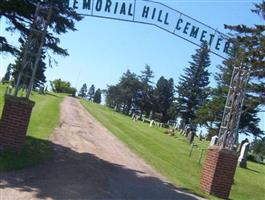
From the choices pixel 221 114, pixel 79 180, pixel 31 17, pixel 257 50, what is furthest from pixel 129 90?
pixel 79 180

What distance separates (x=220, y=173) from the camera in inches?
686

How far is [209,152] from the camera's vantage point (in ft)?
58.6

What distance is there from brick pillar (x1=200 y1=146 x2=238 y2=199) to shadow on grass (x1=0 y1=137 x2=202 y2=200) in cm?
191

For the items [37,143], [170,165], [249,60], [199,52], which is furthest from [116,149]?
[199,52]

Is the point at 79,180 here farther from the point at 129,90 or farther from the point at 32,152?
the point at 129,90

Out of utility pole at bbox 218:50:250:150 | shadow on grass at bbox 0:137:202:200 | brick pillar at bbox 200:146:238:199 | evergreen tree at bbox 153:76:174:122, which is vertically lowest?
shadow on grass at bbox 0:137:202:200

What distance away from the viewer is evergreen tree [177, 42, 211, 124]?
8219cm

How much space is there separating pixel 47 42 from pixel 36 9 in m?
2.72

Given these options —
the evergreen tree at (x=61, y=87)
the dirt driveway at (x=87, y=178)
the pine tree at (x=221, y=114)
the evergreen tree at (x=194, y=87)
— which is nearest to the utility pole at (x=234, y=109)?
the dirt driveway at (x=87, y=178)

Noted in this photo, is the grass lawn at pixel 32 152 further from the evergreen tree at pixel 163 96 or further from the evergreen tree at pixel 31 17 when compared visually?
the evergreen tree at pixel 163 96

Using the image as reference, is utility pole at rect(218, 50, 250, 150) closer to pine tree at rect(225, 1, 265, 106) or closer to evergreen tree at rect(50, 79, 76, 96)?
pine tree at rect(225, 1, 265, 106)

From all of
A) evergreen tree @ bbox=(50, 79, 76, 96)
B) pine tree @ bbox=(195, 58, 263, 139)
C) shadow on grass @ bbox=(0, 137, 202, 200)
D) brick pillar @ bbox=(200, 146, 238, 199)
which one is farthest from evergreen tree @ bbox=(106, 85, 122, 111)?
shadow on grass @ bbox=(0, 137, 202, 200)

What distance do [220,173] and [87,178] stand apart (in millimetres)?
5133

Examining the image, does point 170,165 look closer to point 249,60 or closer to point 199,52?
point 249,60
